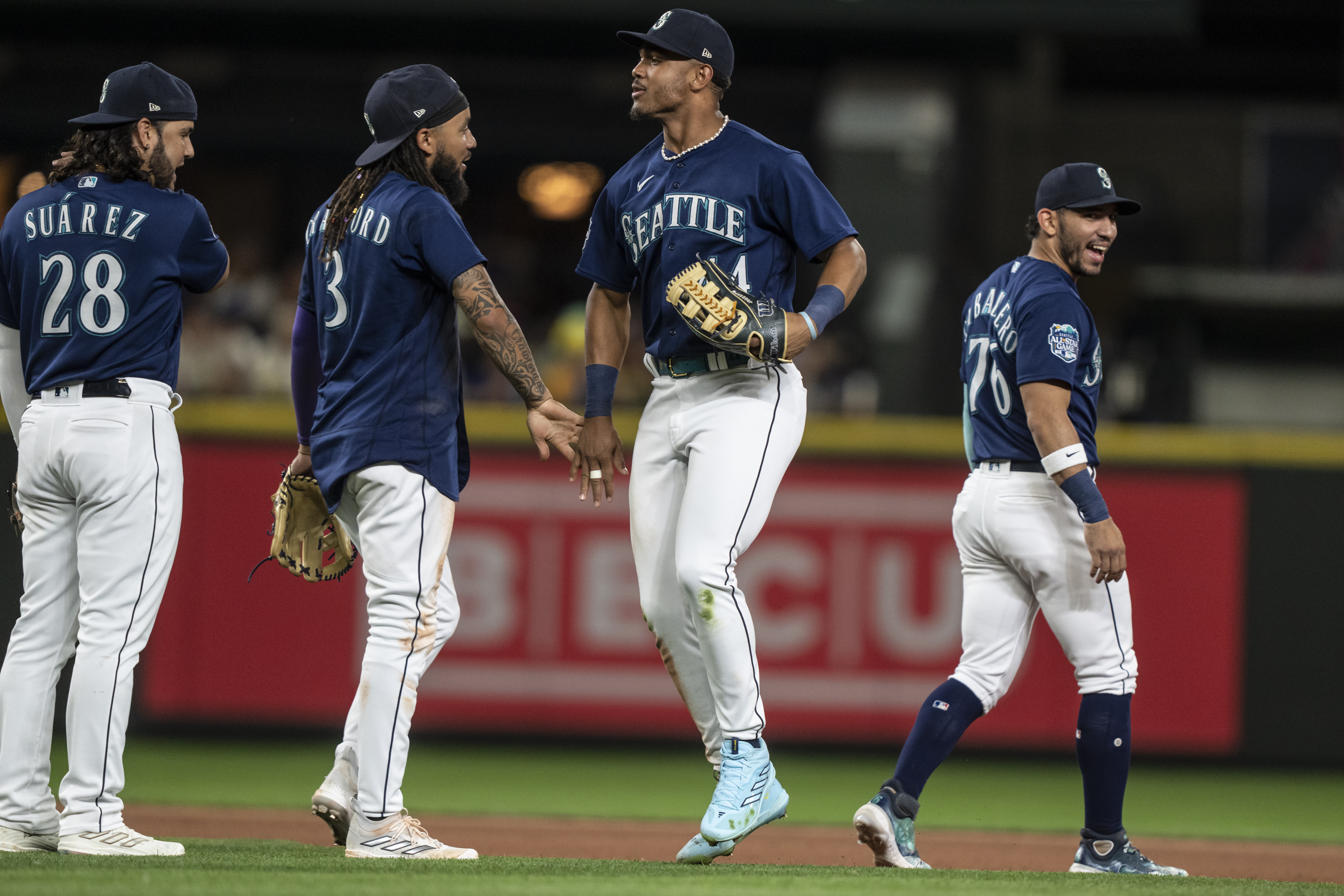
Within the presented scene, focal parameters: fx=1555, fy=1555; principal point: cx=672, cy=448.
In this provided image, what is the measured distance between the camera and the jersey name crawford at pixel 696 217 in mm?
4320

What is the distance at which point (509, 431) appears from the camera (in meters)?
8.04

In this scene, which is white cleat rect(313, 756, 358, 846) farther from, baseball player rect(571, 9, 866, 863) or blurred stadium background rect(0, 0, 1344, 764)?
blurred stadium background rect(0, 0, 1344, 764)

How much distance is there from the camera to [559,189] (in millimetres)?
14367

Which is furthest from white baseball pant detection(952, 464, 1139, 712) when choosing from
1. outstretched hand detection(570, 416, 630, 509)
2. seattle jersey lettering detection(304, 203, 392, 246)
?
seattle jersey lettering detection(304, 203, 392, 246)

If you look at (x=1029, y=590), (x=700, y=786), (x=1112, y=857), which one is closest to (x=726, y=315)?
(x=1029, y=590)

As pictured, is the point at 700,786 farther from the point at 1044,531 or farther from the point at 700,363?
the point at 700,363

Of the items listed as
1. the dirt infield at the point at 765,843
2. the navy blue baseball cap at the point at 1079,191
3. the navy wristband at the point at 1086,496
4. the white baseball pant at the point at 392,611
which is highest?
the navy blue baseball cap at the point at 1079,191

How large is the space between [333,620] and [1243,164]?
10951mm

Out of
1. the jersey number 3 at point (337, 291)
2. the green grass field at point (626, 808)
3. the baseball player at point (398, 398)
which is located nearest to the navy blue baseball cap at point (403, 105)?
the baseball player at point (398, 398)

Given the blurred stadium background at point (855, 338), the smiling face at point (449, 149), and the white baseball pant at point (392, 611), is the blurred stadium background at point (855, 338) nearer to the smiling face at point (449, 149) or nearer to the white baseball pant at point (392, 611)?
the smiling face at point (449, 149)

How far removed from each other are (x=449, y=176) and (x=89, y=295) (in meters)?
1.00

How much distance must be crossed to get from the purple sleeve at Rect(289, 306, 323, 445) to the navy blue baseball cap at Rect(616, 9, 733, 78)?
1.21 metres

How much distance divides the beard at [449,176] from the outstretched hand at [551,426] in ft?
2.03

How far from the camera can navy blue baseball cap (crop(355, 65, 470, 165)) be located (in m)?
4.18
